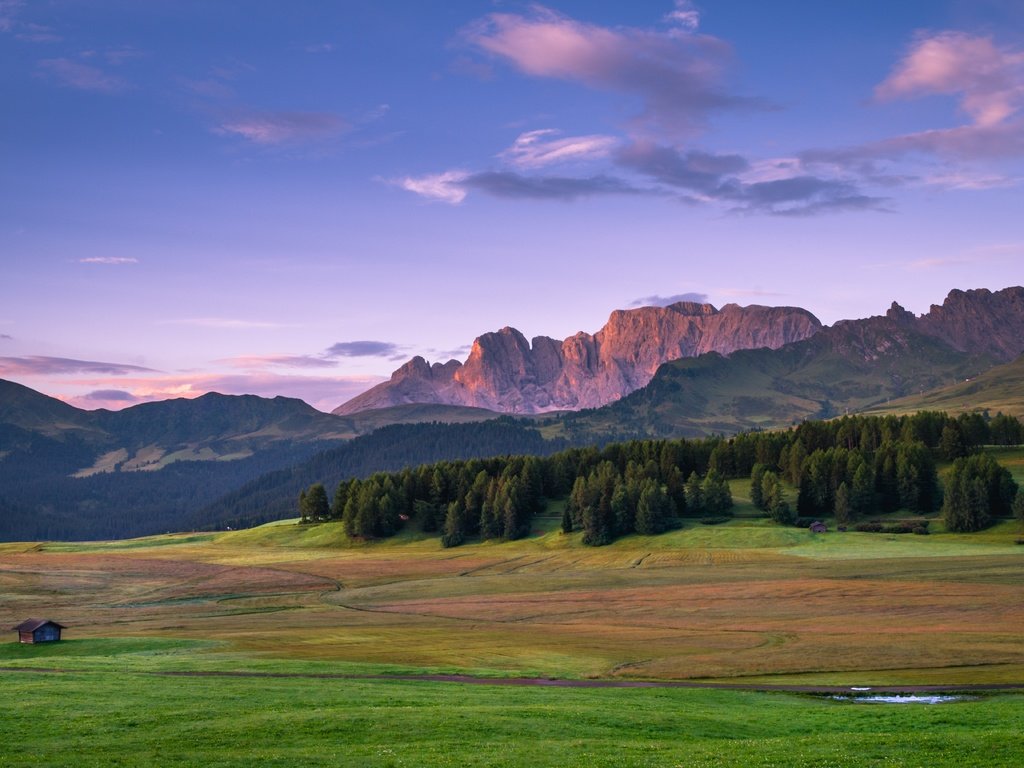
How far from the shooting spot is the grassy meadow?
1393 inches

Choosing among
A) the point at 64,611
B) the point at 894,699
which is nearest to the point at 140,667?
the point at 894,699

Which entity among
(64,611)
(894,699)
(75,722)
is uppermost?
(75,722)

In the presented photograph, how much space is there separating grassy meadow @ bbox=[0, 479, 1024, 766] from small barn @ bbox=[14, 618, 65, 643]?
8.73ft

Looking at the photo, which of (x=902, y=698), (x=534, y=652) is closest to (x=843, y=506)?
(x=534, y=652)

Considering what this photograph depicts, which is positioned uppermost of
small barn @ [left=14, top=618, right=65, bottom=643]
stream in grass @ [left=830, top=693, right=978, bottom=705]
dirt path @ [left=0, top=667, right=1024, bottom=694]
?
stream in grass @ [left=830, top=693, right=978, bottom=705]

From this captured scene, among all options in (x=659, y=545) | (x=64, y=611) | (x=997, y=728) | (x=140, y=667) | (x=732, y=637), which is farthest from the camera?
(x=659, y=545)

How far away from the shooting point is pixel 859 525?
544ft

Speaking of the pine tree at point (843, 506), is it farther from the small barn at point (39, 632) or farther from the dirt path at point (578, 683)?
the small barn at point (39, 632)

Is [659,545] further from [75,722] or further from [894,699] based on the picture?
[75,722]

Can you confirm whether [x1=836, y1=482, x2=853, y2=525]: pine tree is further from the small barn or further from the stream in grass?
the small barn

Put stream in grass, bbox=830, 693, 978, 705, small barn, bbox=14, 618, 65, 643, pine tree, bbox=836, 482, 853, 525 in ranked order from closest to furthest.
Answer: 1. stream in grass, bbox=830, 693, 978, 705
2. small barn, bbox=14, 618, 65, 643
3. pine tree, bbox=836, 482, 853, 525

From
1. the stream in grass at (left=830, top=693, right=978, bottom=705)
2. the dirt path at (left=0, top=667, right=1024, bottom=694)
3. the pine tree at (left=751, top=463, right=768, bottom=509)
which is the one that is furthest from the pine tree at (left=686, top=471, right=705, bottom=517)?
the stream in grass at (left=830, top=693, right=978, bottom=705)

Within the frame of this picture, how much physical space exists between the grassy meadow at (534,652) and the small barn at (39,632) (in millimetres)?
2662

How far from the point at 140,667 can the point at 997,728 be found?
52574mm
